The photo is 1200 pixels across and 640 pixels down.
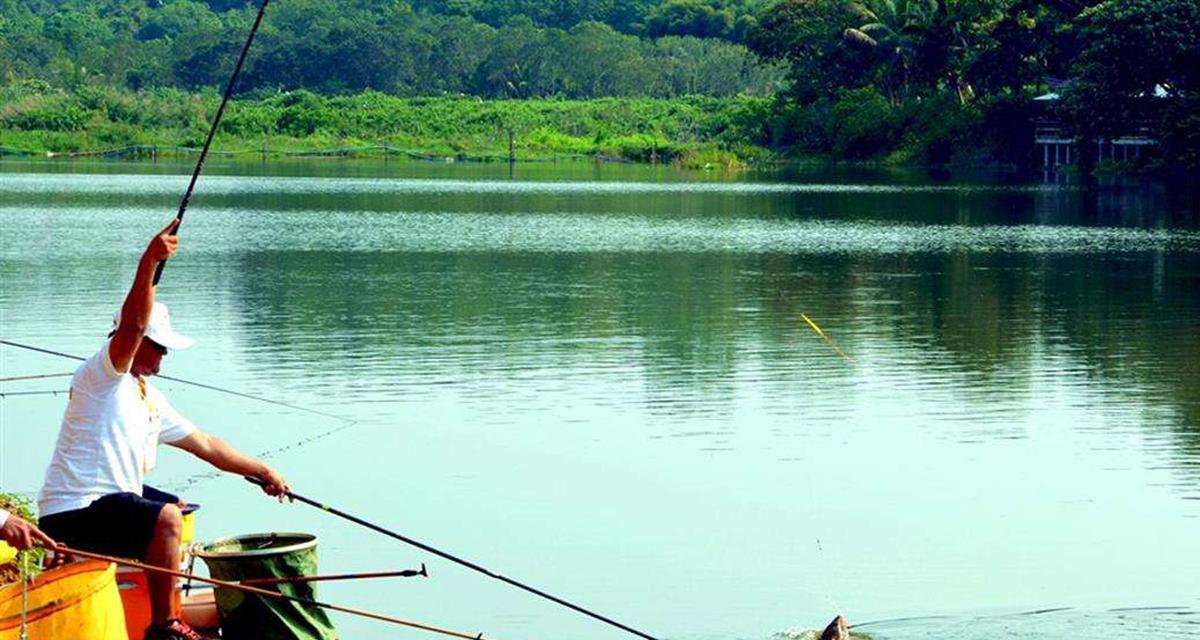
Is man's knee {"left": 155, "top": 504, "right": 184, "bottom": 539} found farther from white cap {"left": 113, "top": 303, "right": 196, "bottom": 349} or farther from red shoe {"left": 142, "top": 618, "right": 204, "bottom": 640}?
white cap {"left": 113, "top": 303, "right": 196, "bottom": 349}

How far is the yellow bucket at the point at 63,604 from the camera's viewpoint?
5980mm

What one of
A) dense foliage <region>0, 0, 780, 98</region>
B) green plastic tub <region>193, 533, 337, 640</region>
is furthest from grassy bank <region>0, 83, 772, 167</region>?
green plastic tub <region>193, 533, 337, 640</region>

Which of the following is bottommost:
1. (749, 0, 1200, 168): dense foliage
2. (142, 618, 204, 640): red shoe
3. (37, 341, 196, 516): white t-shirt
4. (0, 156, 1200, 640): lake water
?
(0, 156, 1200, 640): lake water

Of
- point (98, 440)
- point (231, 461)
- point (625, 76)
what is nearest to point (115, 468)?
point (98, 440)

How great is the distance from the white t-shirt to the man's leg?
13 cm

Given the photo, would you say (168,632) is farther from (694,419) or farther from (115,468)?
(694,419)

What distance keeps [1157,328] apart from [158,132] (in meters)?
68.9

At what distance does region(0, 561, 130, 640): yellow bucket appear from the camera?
5.98 m

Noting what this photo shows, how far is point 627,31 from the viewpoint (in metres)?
140

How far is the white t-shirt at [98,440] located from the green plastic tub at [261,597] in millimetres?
547

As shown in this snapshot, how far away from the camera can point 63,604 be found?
6.00 meters

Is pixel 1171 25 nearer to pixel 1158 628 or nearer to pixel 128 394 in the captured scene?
pixel 1158 628

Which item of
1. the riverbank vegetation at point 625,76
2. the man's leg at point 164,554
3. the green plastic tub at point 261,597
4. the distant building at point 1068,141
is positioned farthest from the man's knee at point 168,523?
the distant building at point 1068,141

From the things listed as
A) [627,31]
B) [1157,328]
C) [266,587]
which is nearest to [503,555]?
[266,587]
